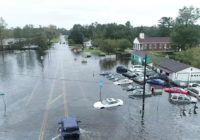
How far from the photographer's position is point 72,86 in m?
43.8

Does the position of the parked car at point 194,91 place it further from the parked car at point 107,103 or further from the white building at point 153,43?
the white building at point 153,43

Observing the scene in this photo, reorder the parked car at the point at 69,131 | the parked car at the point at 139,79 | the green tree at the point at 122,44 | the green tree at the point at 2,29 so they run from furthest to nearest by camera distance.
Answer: the green tree at the point at 2,29 → the green tree at the point at 122,44 → the parked car at the point at 139,79 → the parked car at the point at 69,131

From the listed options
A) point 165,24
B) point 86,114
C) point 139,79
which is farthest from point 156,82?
point 165,24

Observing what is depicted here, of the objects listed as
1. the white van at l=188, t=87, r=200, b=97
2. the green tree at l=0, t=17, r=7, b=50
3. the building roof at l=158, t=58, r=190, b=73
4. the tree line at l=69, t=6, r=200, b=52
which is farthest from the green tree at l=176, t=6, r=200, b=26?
the green tree at l=0, t=17, r=7, b=50

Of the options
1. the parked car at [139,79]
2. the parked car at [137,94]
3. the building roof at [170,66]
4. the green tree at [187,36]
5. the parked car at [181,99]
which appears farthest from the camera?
the green tree at [187,36]

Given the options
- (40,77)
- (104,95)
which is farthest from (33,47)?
(104,95)

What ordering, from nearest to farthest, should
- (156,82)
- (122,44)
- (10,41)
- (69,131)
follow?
(69,131)
(156,82)
(122,44)
(10,41)

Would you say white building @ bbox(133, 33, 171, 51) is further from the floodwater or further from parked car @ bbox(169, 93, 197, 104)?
parked car @ bbox(169, 93, 197, 104)

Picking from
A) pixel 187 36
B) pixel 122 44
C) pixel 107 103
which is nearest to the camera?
pixel 107 103

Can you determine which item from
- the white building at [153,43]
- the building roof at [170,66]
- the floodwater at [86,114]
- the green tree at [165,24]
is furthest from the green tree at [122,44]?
the floodwater at [86,114]

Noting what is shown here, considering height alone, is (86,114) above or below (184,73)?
below

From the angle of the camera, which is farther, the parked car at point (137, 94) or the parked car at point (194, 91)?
the parked car at point (137, 94)

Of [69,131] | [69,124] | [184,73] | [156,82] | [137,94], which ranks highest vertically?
[184,73]

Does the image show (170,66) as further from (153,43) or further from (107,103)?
(153,43)
